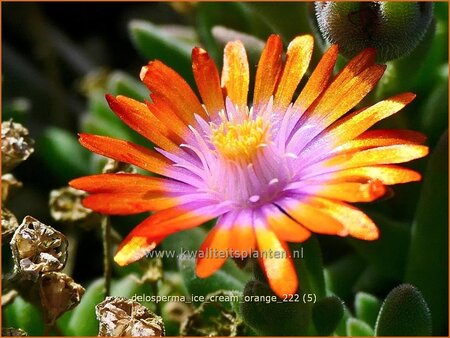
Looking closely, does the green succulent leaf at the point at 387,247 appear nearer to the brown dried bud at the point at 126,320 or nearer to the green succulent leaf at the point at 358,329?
the green succulent leaf at the point at 358,329

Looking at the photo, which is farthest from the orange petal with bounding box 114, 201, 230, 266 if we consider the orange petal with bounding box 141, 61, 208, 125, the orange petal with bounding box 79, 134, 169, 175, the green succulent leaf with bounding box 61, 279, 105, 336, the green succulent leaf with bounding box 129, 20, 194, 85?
the green succulent leaf with bounding box 129, 20, 194, 85

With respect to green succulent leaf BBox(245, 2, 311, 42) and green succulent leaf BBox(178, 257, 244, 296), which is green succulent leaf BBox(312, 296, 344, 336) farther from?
green succulent leaf BBox(245, 2, 311, 42)

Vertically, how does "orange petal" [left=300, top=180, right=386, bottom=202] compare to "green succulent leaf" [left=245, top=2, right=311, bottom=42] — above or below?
below

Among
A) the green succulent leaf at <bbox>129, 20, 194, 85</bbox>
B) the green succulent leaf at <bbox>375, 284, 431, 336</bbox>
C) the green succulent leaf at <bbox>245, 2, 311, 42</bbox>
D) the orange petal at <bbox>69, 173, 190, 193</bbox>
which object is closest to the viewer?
the orange petal at <bbox>69, 173, 190, 193</bbox>

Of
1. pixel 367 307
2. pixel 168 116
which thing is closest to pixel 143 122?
pixel 168 116

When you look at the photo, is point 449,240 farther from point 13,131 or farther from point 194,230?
point 13,131

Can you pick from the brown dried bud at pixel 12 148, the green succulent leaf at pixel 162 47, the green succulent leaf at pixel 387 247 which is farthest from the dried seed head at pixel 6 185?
the green succulent leaf at pixel 387 247
